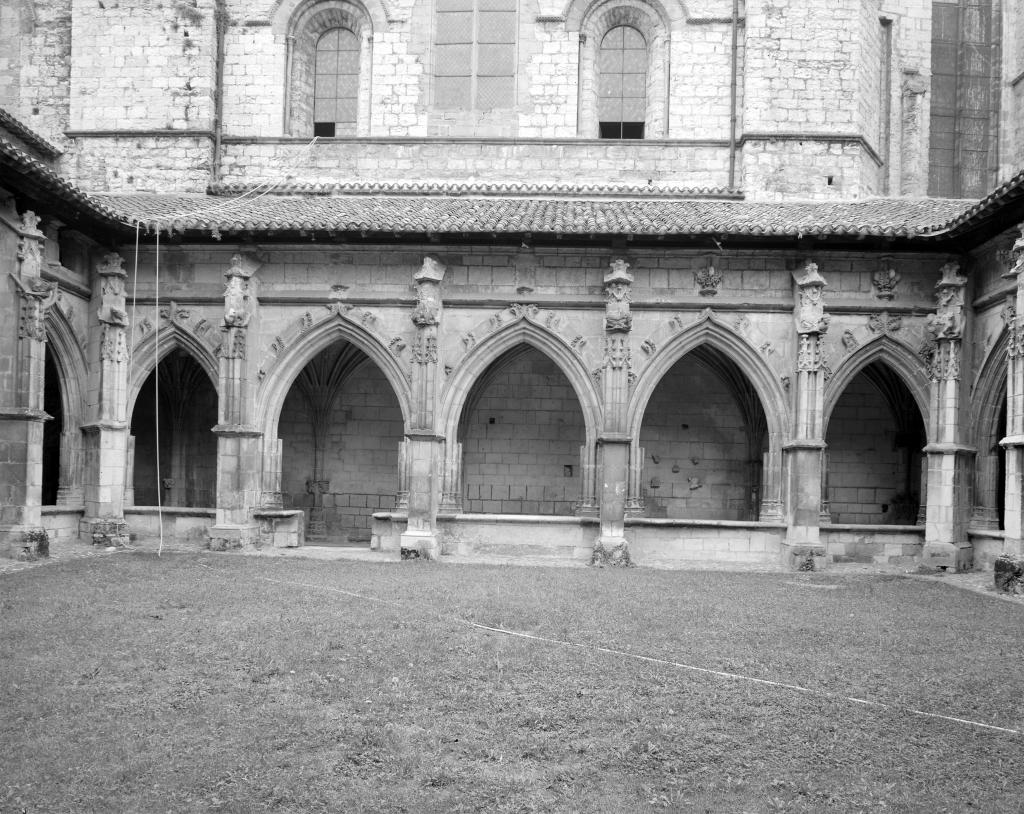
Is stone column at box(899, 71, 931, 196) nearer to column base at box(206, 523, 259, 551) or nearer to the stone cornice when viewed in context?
column base at box(206, 523, 259, 551)

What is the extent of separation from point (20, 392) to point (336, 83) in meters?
9.74

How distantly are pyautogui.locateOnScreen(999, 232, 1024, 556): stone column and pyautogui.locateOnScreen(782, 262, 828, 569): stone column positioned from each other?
2820 mm

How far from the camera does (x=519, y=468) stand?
61.4 ft

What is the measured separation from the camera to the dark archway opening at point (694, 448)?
18484 millimetres

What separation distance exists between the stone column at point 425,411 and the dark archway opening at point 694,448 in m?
5.09

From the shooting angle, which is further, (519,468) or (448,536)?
(519,468)

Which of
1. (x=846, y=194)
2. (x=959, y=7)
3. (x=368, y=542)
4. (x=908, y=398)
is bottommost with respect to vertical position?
(x=368, y=542)

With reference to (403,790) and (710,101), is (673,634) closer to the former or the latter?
(403,790)

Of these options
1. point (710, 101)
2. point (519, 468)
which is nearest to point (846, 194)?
point (710, 101)

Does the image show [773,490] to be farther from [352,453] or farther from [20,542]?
[20,542]

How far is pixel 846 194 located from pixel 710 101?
127 inches

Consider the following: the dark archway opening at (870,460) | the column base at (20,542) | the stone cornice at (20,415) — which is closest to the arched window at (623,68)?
the dark archway opening at (870,460)

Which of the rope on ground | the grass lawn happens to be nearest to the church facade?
the grass lawn

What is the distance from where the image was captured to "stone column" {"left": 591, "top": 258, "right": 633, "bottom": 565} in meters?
14.9
